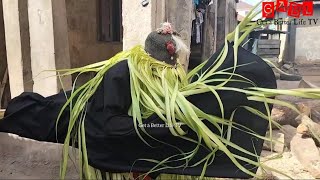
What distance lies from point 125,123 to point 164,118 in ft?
0.51

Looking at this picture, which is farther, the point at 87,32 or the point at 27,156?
the point at 87,32

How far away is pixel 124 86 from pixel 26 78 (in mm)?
2925

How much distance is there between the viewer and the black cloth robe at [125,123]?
1345 millimetres

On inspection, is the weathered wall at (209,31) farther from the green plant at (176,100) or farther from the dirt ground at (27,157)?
the green plant at (176,100)

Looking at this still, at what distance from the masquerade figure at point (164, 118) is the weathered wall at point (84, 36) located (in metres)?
4.71

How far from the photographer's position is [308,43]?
1617 cm

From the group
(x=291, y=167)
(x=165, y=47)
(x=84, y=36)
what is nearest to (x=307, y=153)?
(x=291, y=167)

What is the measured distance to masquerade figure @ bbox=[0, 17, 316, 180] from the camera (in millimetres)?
1327

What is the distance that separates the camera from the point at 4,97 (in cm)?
563

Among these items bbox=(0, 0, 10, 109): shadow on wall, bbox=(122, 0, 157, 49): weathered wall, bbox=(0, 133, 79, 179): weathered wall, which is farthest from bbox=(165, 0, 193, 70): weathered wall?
bbox=(0, 0, 10, 109): shadow on wall

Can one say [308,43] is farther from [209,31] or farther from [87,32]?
[87,32]

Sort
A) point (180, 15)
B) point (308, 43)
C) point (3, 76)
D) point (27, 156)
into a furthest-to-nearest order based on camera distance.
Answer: point (308, 43) < point (3, 76) < point (180, 15) < point (27, 156)

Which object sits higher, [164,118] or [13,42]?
[13,42]

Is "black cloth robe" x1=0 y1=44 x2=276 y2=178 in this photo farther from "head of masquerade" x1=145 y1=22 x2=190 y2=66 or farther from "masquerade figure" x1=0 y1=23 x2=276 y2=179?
"head of masquerade" x1=145 y1=22 x2=190 y2=66
